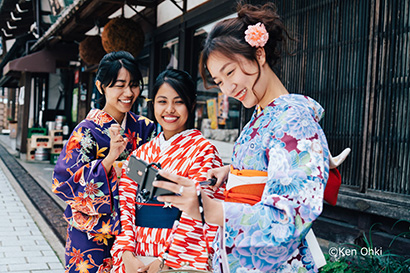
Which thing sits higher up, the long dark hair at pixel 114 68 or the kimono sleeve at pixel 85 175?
the long dark hair at pixel 114 68

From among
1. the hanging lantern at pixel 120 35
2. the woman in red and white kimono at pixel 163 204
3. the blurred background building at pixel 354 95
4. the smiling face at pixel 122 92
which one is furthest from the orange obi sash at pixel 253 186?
the hanging lantern at pixel 120 35

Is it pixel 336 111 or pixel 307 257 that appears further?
pixel 336 111

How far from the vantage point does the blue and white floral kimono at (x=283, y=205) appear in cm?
124

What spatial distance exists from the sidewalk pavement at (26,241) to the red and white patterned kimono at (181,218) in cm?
272

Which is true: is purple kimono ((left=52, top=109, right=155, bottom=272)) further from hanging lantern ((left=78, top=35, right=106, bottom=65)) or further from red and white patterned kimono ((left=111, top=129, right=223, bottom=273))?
hanging lantern ((left=78, top=35, right=106, bottom=65))

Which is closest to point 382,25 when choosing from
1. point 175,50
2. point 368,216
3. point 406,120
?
point 406,120

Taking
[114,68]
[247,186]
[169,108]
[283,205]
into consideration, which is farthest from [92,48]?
[283,205]

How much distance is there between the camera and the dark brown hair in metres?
1.53

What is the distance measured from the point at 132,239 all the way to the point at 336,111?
2729mm

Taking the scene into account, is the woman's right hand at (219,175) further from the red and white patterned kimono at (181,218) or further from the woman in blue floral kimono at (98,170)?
the woman in blue floral kimono at (98,170)

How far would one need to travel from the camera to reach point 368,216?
379 cm

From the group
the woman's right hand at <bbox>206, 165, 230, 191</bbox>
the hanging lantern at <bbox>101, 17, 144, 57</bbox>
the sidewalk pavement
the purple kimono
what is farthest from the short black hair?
the hanging lantern at <bbox>101, 17, 144, 57</bbox>

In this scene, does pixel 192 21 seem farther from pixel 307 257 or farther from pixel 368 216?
pixel 307 257

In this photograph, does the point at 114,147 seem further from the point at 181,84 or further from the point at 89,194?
the point at 181,84
